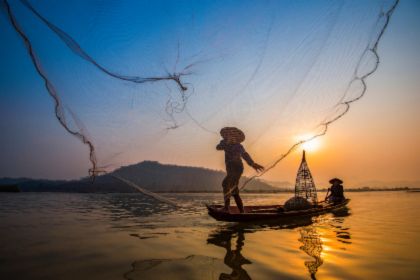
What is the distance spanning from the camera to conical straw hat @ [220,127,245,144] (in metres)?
12.8

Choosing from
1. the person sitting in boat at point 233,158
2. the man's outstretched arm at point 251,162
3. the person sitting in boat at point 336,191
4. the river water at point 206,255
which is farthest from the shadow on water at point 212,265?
the person sitting in boat at point 336,191

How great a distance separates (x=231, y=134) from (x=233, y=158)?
1.08 metres

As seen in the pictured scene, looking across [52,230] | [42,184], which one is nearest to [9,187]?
[42,184]

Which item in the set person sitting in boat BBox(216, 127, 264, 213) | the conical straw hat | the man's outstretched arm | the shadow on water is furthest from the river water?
the conical straw hat

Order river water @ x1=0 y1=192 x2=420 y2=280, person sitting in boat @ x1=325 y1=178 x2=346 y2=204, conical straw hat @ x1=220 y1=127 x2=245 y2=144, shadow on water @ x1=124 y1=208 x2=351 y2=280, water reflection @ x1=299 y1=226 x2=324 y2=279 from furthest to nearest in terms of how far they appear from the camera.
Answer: person sitting in boat @ x1=325 y1=178 x2=346 y2=204, conical straw hat @ x1=220 y1=127 x2=245 y2=144, water reflection @ x1=299 y1=226 x2=324 y2=279, river water @ x1=0 y1=192 x2=420 y2=280, shadow on water @ x1=124 y1=208 x2=351 y2=280

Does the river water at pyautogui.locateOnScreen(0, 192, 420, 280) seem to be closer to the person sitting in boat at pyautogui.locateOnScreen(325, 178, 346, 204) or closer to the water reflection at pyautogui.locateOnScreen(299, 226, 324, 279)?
the water reflection at pyautogui.locateOnScreen(299, 226, 324, 279)

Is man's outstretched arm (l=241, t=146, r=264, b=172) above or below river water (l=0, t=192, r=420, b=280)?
above

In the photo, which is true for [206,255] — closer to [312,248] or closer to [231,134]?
[312,248]

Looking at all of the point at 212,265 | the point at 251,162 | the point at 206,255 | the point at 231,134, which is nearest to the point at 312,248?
the point at 206,255

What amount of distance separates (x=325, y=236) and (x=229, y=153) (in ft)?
16.9

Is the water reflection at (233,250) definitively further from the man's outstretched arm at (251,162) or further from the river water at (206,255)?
the man's outstretched arm at (251,162)

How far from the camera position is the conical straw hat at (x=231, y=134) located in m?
12.8

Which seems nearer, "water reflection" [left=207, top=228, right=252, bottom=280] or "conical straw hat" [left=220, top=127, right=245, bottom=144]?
"water reflection" [left=207, top=228, right=252, bottom=280]

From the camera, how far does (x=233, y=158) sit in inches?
510
